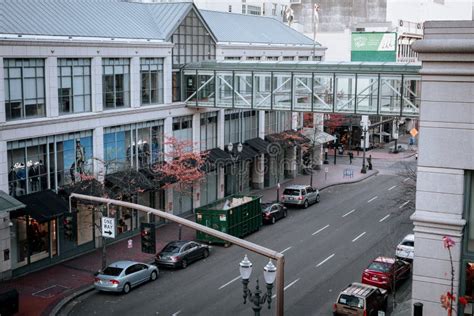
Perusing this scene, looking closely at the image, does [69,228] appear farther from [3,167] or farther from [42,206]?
[42,206]

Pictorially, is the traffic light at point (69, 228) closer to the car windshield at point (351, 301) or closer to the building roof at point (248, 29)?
the car windshield at point (351, 301)

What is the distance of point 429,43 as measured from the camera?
15906 mm

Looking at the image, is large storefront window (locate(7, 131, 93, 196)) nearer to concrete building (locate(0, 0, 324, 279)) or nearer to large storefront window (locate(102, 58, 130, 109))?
concrete building (locate(0, 0, 324, 279))

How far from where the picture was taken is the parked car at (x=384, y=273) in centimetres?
3076

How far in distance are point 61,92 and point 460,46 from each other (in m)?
25.6

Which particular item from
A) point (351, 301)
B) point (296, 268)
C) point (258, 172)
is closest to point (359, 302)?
point (351, 301)

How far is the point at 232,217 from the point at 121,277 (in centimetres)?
1059

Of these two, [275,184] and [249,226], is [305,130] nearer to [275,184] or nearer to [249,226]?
[275,184]

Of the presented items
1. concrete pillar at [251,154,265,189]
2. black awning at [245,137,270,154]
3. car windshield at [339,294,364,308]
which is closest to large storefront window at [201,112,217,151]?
black awning at [245,137,270,154]

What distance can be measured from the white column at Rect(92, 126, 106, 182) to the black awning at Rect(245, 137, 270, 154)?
688 inches

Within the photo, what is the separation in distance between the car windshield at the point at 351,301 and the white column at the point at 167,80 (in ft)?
73.0

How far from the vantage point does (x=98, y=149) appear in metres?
39.2

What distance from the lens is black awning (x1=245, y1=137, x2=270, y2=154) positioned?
179 ft

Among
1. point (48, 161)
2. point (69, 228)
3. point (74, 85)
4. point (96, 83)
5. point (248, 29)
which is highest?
point (248, 29)
